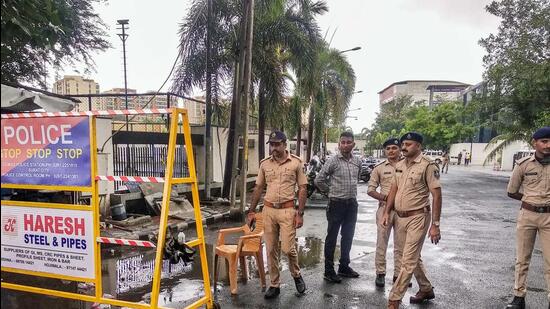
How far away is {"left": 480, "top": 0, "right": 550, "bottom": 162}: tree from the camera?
786 inches

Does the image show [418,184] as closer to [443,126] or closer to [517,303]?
[517,303]

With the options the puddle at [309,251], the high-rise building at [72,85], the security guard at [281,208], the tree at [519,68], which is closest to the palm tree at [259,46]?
the puddle at [309,251]

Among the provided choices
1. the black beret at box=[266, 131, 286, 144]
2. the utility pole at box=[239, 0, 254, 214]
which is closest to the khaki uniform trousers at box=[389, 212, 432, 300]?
the black beret at box=[266, 131, 286, 144]

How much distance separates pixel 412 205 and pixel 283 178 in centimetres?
142

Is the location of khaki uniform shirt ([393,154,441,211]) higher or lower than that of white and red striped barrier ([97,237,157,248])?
higher

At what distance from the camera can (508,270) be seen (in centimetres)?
581

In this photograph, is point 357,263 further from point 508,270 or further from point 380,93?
point 380,93

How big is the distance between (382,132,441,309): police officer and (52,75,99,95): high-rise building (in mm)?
15117

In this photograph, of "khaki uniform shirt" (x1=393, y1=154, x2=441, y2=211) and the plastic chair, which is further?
the plastic chair

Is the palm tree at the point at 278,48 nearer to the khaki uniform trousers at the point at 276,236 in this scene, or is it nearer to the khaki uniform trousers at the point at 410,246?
the khaki uniform trousers at the point at 276,236

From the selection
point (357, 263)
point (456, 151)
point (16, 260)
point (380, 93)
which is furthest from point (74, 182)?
point (380, 93)

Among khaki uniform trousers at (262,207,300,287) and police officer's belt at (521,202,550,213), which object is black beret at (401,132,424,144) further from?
khaki uniform trousers at (262,207,300,287)

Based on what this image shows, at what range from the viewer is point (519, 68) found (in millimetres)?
20266

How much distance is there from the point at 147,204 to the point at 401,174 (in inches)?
272
